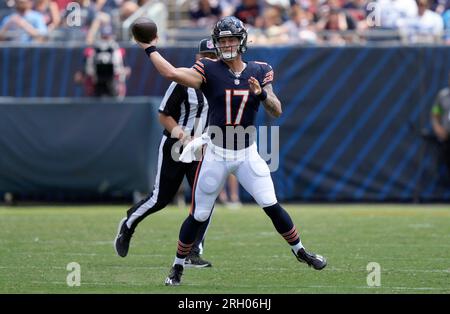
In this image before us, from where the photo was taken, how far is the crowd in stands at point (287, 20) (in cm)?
1450

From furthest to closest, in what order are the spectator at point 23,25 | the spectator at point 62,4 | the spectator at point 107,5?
the spectator at point 62,4 < the spectator at point 107,5 < the spectator at point 23,25

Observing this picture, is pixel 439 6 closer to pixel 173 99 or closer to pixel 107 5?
pixel 107 5

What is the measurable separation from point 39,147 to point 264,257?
5984 millimetres

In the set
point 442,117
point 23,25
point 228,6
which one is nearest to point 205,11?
point 228,6

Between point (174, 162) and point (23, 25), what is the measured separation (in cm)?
742

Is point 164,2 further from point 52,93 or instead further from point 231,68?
point 231,68

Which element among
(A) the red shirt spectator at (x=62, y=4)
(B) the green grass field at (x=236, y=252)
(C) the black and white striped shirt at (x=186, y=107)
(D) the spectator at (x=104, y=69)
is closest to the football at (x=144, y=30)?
(C) the black and white striped shirt at (x=186, y=107)

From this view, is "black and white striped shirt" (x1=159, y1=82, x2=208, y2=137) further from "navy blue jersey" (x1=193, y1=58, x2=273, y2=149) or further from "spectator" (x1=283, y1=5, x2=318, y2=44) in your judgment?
"spectator" (x1=283, y1=5, x2=318, y2=44)

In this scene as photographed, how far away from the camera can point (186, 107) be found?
8.24m

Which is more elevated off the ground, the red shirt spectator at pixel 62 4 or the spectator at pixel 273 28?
the red shirt spectator at pixel 62 4

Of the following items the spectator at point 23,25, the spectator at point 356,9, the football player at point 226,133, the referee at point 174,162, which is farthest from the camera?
the spectator at point 356,9

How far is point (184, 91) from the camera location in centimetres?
818

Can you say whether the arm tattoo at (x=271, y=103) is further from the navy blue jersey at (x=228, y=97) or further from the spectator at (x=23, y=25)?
the spectator at (x=23, y=25)

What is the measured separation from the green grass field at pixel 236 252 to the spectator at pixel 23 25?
301 centimetres
